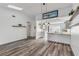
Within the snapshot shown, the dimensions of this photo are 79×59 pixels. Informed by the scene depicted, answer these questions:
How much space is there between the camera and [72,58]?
0.84 m

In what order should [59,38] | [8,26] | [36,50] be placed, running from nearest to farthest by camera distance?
[36,50]
[8,26]
[59,38]

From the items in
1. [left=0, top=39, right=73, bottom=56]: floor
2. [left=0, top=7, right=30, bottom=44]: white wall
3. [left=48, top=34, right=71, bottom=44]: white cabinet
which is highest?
[left=0, top=7, right=30, bottom=44]: white wall

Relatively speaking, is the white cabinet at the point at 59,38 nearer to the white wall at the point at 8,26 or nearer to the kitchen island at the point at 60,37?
the kitchen island at the point at 60,37

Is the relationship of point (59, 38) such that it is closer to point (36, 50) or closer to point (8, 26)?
point (36, 50)

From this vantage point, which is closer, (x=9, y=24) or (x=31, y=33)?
(x=9, y=24)

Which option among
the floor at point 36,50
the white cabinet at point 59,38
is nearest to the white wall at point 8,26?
the floor at point 36,50

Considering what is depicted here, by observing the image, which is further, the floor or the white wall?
the white wall

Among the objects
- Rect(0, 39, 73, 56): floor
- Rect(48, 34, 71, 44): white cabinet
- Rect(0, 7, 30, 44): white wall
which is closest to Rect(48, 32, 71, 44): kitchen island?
Rect(48, 34, 71, 44): white cabinet

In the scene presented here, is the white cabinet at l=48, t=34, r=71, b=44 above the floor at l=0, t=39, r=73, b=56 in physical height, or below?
above

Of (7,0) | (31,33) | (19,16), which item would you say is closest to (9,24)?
(19,16)

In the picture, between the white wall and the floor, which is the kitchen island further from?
the white wall

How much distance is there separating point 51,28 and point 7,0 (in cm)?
603

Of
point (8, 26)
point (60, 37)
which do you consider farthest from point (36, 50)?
point (8, 26)

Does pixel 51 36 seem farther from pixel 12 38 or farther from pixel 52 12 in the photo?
pixel 12 38
